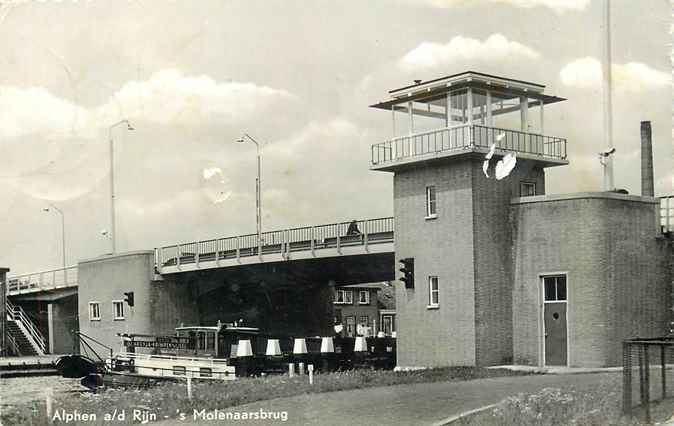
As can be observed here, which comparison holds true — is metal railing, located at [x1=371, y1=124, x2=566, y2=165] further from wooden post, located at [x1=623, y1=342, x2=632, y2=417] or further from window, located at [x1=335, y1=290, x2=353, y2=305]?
window, located at [x1=335, y1=290, x2=353, y2=305]

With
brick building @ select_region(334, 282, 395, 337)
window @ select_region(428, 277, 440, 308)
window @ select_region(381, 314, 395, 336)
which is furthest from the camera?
window @ select_region(381, 314, 395, 336)

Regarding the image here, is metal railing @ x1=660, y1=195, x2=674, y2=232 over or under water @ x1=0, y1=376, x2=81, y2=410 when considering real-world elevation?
over

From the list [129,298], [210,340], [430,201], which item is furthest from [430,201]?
[129,298]

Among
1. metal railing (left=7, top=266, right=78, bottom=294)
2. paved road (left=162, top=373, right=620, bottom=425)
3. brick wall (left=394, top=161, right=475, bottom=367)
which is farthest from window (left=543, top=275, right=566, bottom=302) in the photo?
metal railing (left=7, top=266, right=78, bottom=294)

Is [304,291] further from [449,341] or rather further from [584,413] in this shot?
[584,413]

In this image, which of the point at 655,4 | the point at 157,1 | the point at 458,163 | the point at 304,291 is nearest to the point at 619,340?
the point at 458,163

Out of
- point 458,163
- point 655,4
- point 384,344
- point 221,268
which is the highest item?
point 655,4

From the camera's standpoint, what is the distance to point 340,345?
41531 millimetres

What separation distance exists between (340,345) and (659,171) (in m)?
14.9

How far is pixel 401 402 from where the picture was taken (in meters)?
20.3

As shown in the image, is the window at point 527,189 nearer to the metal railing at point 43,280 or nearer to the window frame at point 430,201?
the window frame at point 430,201

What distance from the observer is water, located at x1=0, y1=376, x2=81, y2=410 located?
1471 inches

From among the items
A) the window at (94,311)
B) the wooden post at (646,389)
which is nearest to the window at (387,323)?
the window at (94,311)

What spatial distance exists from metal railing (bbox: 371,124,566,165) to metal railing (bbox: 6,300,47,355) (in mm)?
39893
